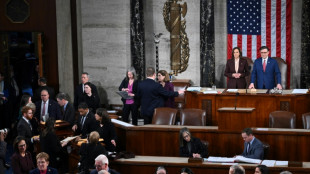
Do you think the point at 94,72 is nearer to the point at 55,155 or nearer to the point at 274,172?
the point at 55,155

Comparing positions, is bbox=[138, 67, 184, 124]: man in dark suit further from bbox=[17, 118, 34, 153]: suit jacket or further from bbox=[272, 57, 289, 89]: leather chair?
bbox=[272, 57, 289, 89]: leather chair

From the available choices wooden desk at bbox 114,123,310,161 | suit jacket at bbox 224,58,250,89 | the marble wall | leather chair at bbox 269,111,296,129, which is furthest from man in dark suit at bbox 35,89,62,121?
leather chair at bbox 269,111,296,129

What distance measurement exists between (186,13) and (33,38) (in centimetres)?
398

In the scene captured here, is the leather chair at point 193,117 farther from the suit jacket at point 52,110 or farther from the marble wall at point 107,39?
the marble wall at point 107,39

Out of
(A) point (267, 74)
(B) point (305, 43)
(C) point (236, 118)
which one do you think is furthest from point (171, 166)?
(B) point (305, 43)

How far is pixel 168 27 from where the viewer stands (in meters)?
14.7

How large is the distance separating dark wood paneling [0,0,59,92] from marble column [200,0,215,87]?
366cm

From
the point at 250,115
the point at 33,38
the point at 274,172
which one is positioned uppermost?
the point at 33,38

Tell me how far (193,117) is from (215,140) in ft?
2.64

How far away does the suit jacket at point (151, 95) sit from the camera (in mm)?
11055

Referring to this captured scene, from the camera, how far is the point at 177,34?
14.6m

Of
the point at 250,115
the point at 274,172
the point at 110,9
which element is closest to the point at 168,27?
the point at 110,9

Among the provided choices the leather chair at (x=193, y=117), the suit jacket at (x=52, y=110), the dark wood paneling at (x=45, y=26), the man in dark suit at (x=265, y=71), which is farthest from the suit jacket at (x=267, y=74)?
the dark wood paneling at (x=45, y=26)

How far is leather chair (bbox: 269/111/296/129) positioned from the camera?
32.4 ft
